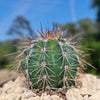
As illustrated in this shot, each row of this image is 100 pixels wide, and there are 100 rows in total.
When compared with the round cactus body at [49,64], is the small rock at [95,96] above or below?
below

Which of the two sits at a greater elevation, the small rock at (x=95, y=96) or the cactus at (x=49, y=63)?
the cactus at (x=49, y=63)

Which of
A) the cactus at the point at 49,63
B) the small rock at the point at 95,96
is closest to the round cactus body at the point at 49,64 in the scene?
the cactus at the point at 49,63

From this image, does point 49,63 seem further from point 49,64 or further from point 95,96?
point 95,96

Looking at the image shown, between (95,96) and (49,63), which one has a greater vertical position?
(49,63)

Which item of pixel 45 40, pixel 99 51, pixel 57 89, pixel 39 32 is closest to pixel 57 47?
pixel 45 40

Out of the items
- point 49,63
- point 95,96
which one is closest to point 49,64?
point 49,63

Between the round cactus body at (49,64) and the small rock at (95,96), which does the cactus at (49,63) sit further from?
the small rock at (95,96)

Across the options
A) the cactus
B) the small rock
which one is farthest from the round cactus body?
the small rock
